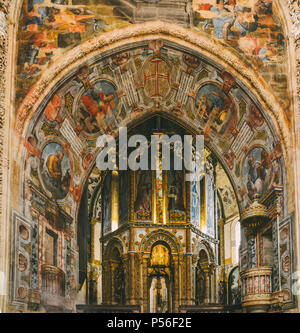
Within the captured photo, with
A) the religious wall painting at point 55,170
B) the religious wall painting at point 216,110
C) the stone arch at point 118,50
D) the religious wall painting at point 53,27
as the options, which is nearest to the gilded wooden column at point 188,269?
the religious wall painting at point 216,110

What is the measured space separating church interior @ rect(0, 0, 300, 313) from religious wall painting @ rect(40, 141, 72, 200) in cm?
5

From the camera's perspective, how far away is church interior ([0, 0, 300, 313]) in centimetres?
1861

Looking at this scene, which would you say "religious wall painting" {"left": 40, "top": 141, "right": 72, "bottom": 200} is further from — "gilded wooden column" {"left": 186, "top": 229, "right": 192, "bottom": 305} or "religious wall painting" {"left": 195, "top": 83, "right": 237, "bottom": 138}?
"gilded wooden column" {"left": 186, "top": 229, "right": 192, "bottom": 305}

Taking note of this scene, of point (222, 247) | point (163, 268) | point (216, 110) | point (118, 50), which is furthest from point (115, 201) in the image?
point (118, 50)

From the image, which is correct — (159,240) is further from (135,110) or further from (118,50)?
(118,50)

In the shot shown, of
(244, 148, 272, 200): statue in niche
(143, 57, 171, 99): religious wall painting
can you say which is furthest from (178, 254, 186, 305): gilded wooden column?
(143, 57, 171, 99): religious wall painting

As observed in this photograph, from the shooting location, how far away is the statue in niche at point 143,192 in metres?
28.5

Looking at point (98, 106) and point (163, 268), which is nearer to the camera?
point (98, 106)

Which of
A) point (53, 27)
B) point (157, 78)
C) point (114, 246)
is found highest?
point (53, 27)

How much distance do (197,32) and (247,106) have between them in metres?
2.47

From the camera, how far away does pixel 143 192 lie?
A: 2878 cm

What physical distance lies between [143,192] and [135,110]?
20.3 feet

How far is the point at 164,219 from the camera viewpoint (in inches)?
1116
